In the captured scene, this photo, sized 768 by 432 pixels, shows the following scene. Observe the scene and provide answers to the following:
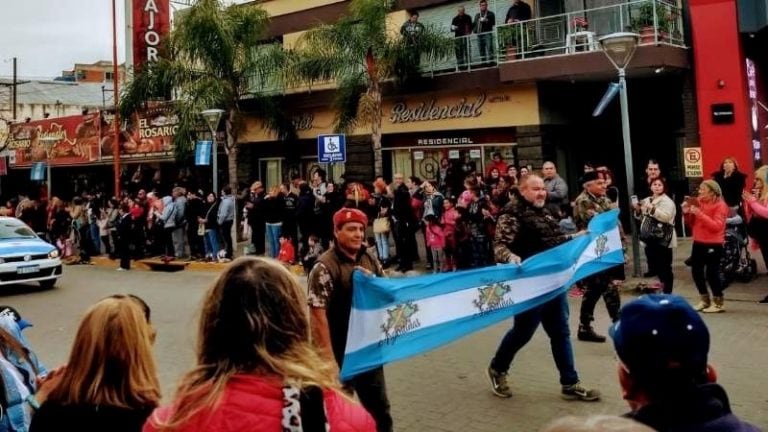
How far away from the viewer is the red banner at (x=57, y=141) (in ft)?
102

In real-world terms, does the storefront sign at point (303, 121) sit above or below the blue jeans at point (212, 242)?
above

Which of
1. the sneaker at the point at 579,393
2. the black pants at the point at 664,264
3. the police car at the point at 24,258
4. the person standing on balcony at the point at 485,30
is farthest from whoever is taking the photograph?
the person standing on balcony at the point at 485,30

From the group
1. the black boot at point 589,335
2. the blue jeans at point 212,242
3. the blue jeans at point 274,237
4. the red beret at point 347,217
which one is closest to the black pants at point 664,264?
the black boot at point 589,335

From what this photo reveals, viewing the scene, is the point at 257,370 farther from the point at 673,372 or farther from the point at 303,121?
the point at 303,121

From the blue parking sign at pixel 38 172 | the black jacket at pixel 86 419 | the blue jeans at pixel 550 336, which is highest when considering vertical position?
the blue parking sign at pixel 38 172

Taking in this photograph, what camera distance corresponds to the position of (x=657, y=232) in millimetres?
9742

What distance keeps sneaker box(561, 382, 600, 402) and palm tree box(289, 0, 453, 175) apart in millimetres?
13961

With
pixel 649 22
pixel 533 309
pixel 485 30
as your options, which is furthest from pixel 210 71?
pixel 533 309

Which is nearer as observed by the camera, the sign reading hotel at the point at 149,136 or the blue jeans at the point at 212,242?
the blue jeans at the point at 212,242

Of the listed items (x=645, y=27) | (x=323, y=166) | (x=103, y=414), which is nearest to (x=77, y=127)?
(x=323, y=166)

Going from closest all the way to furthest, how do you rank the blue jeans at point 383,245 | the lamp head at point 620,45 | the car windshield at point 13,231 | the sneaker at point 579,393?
the sneaker at point 579,393
the lamp head at point 620,45
the blue jeans at point 383,245
the car windshield at point 13,231

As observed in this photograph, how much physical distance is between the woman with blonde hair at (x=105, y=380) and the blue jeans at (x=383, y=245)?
12524mm

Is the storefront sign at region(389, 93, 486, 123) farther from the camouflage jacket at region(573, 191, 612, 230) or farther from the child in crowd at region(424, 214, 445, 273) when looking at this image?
the camouflage jacket at region(573, 191, 612, 230)

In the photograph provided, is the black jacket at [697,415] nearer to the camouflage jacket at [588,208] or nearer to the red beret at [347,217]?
the red beret at [347,217]
